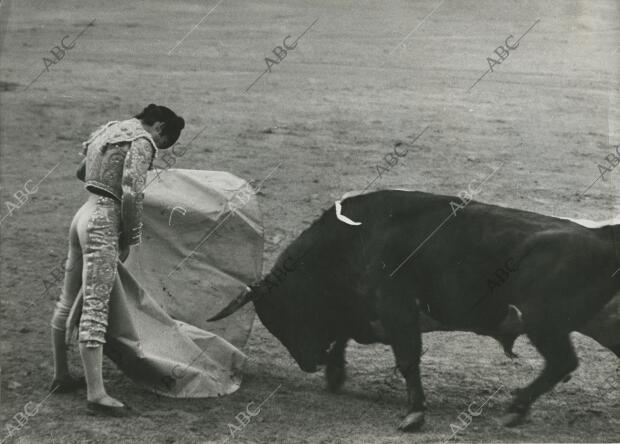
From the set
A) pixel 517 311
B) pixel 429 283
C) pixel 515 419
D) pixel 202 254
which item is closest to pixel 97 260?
pixel 202 254

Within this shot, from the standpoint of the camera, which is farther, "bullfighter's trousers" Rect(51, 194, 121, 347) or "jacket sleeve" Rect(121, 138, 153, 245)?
"bullfighter's trousers" Rect(51, 194, 121, 347)

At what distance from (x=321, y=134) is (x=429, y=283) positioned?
6.23 m

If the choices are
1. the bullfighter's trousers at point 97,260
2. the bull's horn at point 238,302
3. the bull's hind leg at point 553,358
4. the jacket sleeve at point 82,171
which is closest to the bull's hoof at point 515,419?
the bull's hind leg at point 553,358

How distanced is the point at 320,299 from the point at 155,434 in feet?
4.27

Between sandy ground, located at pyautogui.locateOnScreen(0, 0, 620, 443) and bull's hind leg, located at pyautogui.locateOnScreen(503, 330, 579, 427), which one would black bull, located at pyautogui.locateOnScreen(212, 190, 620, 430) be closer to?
bull's hind leg, located at pyautogui.locateOnScreen(503, 330, 579, 427)

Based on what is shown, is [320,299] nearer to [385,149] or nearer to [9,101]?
[385,149]

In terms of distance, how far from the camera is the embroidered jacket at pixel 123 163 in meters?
5.29

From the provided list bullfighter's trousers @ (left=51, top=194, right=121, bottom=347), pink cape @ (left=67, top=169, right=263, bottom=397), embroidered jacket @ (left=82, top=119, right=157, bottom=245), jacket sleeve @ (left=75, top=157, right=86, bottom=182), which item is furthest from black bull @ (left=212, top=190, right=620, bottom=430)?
jacket sleeve @ (left=75, top=157, right=86, bottom=182)

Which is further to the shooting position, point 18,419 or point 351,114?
point 351,114

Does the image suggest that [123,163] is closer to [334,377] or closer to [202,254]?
[202,254]

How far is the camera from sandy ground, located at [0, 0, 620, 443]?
5801mm

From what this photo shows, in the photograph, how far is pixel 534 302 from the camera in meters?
5.37

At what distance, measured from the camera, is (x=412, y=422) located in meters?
5.54

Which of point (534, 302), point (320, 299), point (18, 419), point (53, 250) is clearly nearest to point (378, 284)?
point (320, 299)
